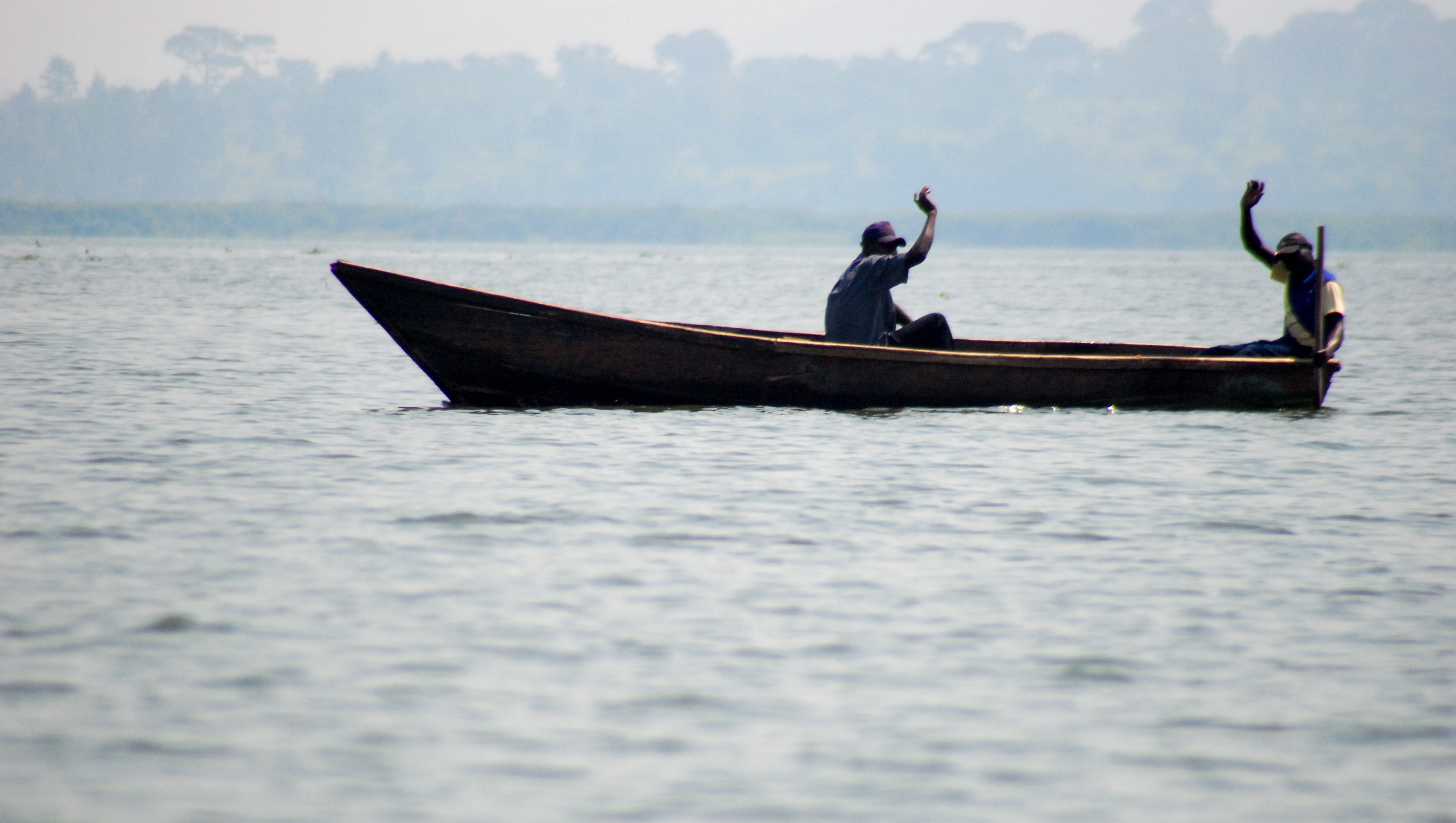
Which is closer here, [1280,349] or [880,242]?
[880,242]

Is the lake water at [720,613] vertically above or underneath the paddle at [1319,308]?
underneath

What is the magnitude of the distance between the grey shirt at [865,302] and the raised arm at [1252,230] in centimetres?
299

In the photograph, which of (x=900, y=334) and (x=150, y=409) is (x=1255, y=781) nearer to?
(x=900, y=334)

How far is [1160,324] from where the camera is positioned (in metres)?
27.8

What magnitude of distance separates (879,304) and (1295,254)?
360 cm

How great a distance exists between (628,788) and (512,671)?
3.84ft

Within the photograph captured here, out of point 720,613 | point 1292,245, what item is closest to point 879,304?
point 1292,245

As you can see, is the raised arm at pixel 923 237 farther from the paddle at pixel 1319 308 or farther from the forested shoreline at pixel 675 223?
the forested shoreline at pixel 675 223

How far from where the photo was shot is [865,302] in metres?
12.5

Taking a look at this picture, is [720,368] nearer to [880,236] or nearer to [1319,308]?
[880,236]

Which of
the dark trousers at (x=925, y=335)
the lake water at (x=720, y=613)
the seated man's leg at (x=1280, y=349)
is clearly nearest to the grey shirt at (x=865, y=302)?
the dark trousers at (x=925, y=335)

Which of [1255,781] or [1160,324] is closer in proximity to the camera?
[1255,781]

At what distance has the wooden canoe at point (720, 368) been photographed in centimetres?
1174

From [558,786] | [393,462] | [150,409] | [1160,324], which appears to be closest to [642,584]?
[558,786]
